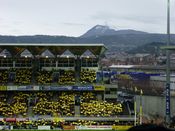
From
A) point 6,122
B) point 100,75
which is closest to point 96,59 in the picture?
point 100,75

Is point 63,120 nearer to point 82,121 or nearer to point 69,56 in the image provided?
point 82,121

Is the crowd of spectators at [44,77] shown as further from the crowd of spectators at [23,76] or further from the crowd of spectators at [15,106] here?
the crowd of spectators at [15,106]

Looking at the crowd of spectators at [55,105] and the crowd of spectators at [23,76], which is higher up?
the crowd of spectators at [23,76]

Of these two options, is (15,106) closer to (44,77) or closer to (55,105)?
(55,105)

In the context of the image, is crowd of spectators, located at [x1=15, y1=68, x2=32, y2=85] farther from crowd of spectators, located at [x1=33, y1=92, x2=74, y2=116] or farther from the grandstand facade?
crowd of spectators, located at [x1=33, y1=92, x2=74, y2=116]

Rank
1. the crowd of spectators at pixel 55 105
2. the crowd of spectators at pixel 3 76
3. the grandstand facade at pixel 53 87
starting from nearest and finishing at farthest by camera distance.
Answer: the grandstand facade at pixel 53 87 < the crowd of spectators at pixel 55 105 < the crowd of spectators at pixel 3 76

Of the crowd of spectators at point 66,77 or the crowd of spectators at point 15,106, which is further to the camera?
the crowd of spectators at point 66,77

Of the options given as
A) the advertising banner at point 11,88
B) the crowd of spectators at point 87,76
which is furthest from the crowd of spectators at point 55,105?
the crowd of spectators at point 87,76

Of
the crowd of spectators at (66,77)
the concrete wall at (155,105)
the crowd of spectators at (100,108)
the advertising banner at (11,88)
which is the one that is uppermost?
the crowd of spectators at (66,77)

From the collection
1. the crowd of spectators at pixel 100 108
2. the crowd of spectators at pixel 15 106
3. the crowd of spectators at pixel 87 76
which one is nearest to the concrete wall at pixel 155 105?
the crowd of spectators at pixel 100 108

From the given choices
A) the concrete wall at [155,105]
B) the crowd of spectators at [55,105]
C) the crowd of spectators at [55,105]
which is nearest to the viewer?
the crowd of spectators at [55,105]
